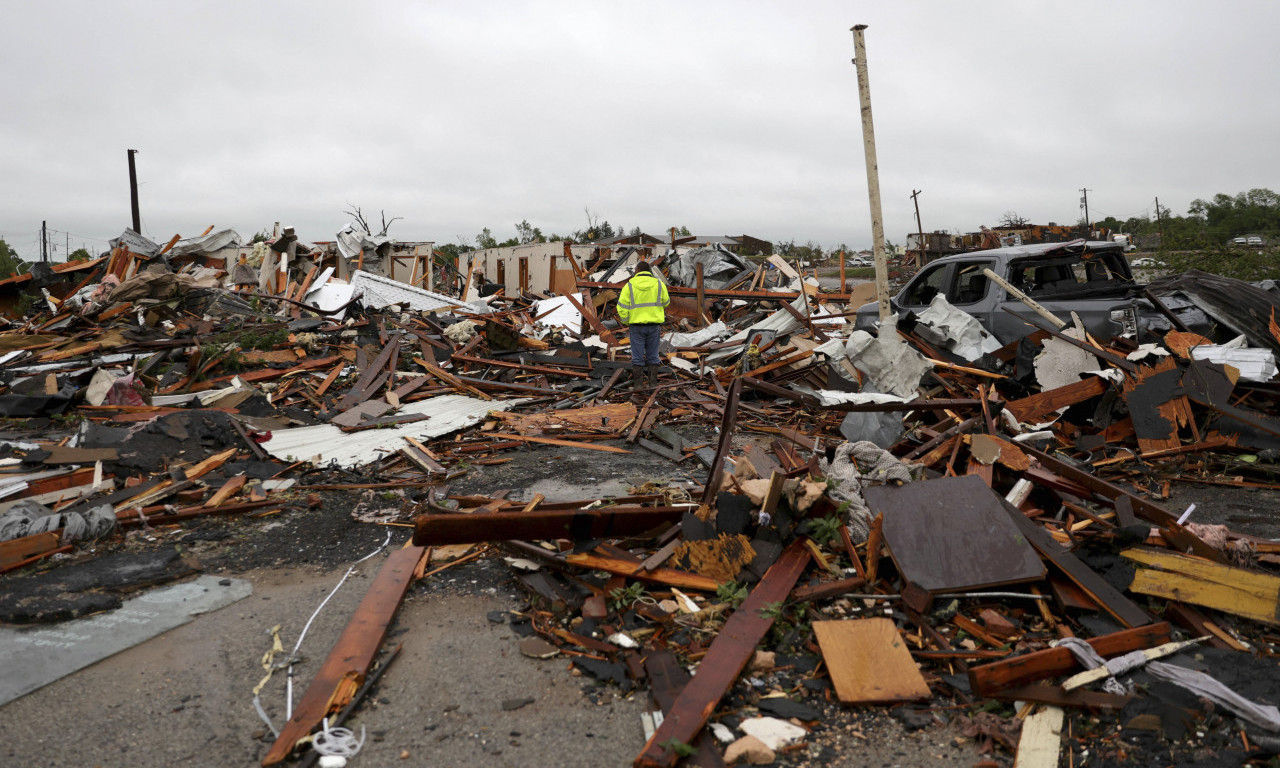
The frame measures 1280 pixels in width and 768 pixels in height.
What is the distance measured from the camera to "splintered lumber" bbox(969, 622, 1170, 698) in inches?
111

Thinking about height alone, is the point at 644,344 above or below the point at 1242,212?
below

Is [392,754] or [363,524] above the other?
[363,524]

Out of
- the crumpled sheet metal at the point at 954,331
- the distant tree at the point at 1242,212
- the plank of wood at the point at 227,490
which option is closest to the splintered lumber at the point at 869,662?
the plank of wood at the point at 227,490

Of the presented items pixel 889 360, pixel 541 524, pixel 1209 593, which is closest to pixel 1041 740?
pixel 1209 593

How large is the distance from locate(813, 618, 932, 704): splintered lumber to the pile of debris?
1 cm

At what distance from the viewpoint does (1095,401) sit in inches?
246

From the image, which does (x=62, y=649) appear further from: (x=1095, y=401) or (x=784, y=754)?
(x=1095, y=401)

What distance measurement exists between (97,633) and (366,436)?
388 cm

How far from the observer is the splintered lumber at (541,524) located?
3717 mm

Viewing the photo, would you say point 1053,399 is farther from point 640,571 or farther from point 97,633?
point 97,633

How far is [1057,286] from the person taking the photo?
729 centimetres

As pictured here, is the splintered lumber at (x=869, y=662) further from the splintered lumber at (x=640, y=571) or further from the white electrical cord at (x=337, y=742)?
the white electrical cord at (x=337, y=742)

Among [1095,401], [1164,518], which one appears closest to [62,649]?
Answer: [1164,518]

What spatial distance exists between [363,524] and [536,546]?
5.43 ft
